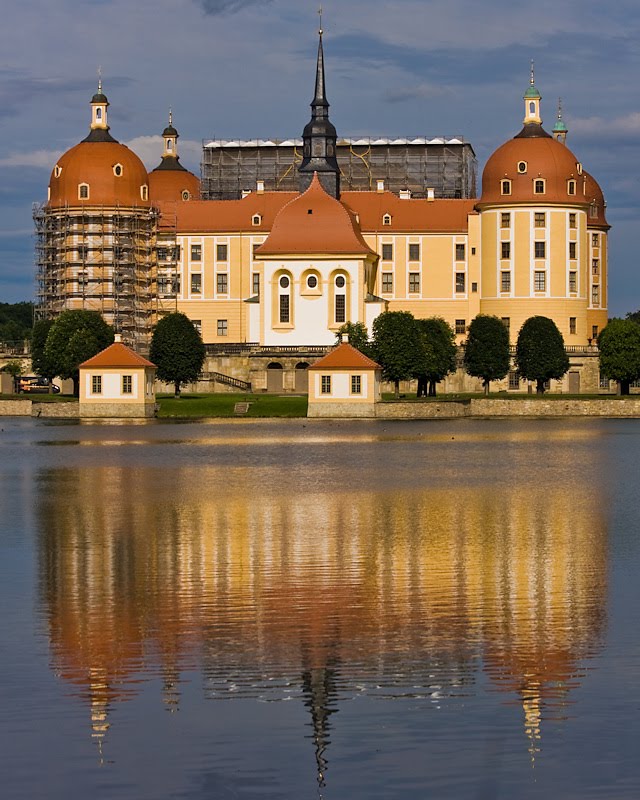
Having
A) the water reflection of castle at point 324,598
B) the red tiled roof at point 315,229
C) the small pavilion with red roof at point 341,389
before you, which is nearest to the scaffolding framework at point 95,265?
the red tiled roof at point 315,229

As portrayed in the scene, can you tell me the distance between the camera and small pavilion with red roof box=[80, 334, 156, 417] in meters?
→ 86.9

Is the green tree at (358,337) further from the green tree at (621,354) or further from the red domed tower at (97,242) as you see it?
the red domed tower at (97,242)

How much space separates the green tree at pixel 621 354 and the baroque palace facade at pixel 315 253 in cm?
630

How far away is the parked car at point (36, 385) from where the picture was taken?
4281 inches

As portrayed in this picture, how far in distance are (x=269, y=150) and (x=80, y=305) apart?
24995mm

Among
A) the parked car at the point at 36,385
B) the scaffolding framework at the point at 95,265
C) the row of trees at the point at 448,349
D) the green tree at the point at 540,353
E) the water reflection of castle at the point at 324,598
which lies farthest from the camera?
the scaffolding framework at the point at 95,265

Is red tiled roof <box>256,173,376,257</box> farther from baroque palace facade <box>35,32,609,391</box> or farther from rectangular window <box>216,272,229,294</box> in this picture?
rectangular window <box>216,272,229,294</box>

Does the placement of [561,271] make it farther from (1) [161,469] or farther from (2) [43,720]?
(2) [43,720]

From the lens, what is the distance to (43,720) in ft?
49.3

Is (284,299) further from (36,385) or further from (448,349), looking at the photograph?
(36,385)

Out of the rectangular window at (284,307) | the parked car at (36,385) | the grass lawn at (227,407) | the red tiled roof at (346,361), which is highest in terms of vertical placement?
the rectangular window at (284,307)

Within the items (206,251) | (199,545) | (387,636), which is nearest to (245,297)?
(206,251)

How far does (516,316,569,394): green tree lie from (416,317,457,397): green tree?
14.3ft

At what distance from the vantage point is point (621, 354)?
99.8 metres
